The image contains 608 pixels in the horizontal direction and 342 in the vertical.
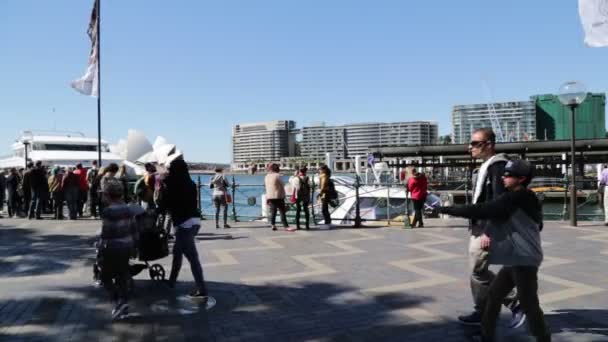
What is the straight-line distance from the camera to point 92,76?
49.4 feet

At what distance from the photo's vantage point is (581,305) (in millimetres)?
5148

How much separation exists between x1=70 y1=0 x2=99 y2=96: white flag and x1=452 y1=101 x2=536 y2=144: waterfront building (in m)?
137

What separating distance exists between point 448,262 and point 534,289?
417 cm

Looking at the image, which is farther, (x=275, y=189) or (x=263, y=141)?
(x=263, y=141)

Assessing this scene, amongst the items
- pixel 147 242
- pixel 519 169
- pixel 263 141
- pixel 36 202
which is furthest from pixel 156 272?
pixel 263 141

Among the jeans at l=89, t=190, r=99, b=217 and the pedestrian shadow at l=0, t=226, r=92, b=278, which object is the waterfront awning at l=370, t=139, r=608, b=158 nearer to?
the jeans at l=89, t=190, r=99, b=217

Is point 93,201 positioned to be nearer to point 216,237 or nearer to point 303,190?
point 216,237

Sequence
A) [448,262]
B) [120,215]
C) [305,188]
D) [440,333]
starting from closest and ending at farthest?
[440,333] → [120,215] → [448,262] → [305,188]

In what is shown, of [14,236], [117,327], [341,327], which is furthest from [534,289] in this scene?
[14,236]

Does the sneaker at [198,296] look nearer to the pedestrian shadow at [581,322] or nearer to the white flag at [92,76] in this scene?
the pedestrian shadow at [581,322]

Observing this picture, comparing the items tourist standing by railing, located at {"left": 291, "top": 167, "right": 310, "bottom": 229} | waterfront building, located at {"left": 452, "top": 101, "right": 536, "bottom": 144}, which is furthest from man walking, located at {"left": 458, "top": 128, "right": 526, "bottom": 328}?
waterfront building, located at {"left": 452, "top": 101, "right": 536, "bottom": 144}

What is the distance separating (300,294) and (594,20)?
14.0 ft

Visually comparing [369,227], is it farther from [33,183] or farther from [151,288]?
→ [33,183]

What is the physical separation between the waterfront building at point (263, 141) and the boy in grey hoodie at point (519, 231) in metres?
180
